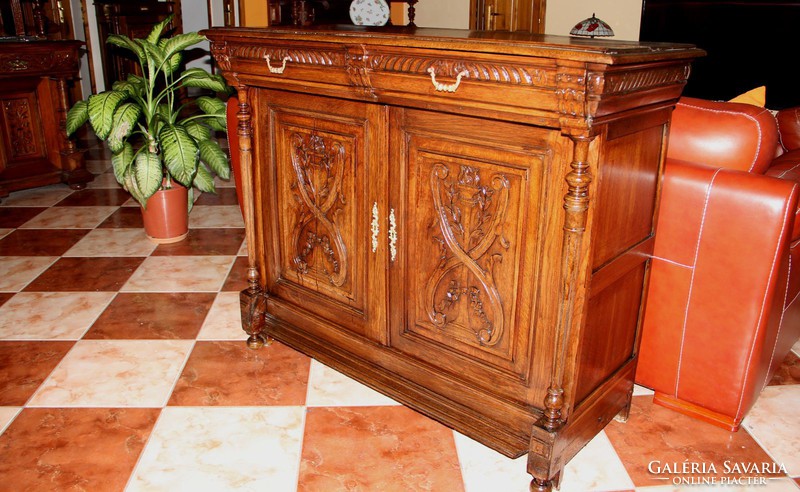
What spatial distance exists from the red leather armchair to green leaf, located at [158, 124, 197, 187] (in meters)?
2.07

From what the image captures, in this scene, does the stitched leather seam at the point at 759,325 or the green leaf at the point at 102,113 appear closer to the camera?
the stitched leather seam at the point at 759,325

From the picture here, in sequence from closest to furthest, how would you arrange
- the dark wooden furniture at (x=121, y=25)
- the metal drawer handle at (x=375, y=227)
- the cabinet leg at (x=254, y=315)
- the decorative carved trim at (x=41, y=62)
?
1. the metal drawer handle at (x=375, y=227)
2. the cabinet leg at (x=254, y=315)
3. the decorative carved trim at (x=41, y=62)
4. the dark wooden furniture at (x=121, y=25)

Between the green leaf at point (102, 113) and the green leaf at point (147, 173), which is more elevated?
the green leaf at point (102, 113)

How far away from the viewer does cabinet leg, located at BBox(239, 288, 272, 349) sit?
93.4 inches

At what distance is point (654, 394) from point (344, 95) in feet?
4.37

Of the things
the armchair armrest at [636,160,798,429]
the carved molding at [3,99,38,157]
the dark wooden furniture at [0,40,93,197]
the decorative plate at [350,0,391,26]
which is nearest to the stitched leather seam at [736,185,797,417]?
the armchair armrest at [636,160,798,429]

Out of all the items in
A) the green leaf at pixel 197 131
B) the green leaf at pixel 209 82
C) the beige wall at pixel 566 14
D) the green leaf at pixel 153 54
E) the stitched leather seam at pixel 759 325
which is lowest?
the stitched leather seam at pixel 759 325

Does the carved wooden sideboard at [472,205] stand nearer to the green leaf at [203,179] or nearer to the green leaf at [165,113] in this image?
the green leaf at [203,179]

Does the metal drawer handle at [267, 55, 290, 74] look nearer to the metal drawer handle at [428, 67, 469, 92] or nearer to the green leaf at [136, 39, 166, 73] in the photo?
the metal drawer handle at [428, 67, 469, 92]

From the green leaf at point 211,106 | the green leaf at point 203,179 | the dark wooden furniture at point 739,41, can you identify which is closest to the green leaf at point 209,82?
the green leaf at point 211,106

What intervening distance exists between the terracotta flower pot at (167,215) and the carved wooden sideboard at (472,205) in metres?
1.28

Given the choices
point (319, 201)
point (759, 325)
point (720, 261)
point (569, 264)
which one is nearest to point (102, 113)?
point (319, 201)

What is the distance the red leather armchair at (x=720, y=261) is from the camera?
1741 millimetres

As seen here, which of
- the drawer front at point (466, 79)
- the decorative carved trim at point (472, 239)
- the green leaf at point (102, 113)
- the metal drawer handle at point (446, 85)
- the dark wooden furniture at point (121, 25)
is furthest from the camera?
the dark wooden furniture at point (121, 25)
